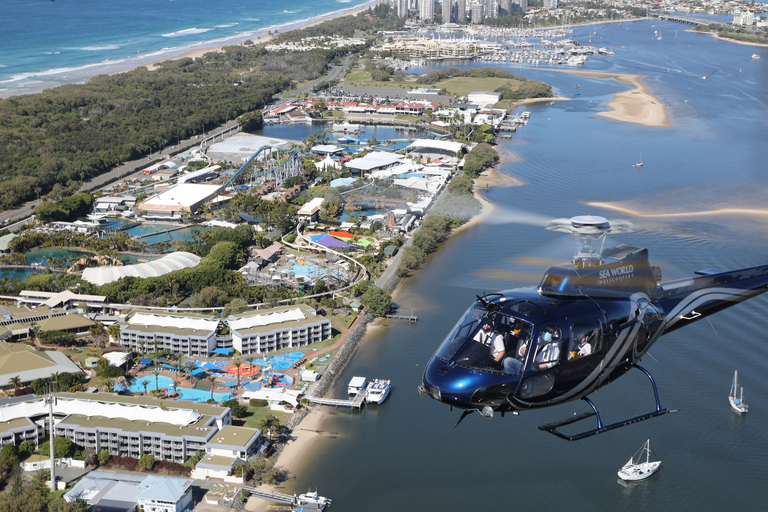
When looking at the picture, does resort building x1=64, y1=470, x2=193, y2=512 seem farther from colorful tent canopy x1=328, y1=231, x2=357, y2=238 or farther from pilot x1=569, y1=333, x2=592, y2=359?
colorful tent canopy x1=328, y1=231, x2=357, y2=238

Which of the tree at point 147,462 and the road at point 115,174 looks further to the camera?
the road at point 115,174

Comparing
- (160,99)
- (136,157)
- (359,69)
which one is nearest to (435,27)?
(359,69)

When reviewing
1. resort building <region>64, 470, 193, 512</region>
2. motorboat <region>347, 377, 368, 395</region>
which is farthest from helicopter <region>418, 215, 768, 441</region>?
motorboat <region>347, 377, 368, 395</region>

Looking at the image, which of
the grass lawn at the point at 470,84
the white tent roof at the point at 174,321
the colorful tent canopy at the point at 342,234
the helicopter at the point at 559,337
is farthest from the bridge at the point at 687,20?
the helicopter at the point at 559,337

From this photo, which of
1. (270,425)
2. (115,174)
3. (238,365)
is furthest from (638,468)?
(115,174)

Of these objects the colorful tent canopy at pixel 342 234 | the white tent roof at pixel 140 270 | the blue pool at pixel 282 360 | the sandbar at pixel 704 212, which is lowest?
the blue pool at pixel 282 360

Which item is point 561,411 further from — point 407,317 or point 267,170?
point 267,170

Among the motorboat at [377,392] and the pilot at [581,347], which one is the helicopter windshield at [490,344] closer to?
the pilot at [581,347]
